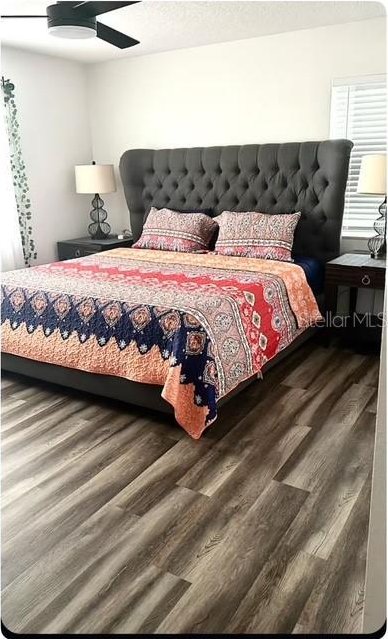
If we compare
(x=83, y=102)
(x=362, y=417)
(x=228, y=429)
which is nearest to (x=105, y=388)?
(x=228, y=429)

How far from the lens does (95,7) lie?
2.30 m

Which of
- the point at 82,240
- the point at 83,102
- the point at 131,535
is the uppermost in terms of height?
the point at 83,102

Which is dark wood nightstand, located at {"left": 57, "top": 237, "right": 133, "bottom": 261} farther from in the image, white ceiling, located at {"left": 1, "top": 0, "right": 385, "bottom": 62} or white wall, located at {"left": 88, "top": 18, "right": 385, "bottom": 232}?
white ceiling, located at {"left": 1, "top": 0, "right": 385, "bottom": 62}

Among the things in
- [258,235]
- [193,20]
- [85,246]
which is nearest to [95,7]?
[193,20]

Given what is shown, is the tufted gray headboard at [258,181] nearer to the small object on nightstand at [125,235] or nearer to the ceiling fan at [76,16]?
the small object on nightstand at [125,235]

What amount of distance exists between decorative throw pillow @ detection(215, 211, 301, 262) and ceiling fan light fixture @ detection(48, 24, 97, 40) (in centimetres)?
180

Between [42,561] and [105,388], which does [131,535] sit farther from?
[105,388]

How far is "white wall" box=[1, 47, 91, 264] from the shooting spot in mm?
4418

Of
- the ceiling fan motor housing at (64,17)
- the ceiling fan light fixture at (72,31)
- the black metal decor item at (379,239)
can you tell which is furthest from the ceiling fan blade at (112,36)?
the black metal decor item at (379,239)

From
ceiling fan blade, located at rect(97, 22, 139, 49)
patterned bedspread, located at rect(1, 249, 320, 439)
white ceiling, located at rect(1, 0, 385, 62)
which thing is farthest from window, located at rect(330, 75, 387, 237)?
ceiling fan blade, located at rect(97, 22, 139, 49)

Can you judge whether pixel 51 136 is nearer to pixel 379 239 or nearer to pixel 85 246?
pixel 85 246

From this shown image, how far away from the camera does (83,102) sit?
5.04m

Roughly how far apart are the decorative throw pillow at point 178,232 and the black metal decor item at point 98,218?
0.90m

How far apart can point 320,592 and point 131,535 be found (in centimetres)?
72
